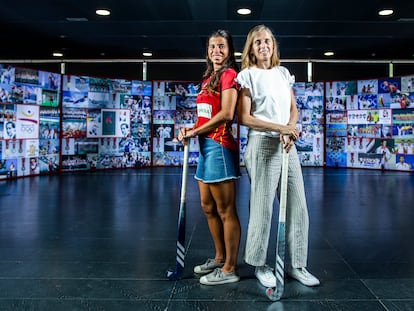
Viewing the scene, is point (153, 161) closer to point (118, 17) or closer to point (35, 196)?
point (118, 17)

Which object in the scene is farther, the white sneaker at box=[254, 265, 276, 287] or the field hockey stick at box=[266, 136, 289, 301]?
the white sneaker at box=[254, 265, 276, 287]

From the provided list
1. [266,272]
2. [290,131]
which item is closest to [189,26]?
[290,131]

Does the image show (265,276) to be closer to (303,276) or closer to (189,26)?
(303,276)

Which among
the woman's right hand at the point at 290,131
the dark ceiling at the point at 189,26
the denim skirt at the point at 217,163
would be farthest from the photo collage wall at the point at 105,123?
the woman's right hand at the point at 290,131

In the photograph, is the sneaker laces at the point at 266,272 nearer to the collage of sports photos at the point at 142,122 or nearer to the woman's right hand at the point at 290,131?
the woman's right hand at the point at 290,131

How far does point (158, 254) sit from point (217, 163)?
3.15 feet

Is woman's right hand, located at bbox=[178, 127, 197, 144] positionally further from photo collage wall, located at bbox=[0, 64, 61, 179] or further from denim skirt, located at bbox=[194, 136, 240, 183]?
photo collage wall, located at bbox=[0, 64, 61, 179]

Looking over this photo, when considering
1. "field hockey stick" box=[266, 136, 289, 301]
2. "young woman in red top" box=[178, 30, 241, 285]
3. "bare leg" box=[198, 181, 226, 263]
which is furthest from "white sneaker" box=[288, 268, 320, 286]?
"bare leg" box=[198, 181, 226, 263]

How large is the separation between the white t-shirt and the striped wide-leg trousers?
103 mm

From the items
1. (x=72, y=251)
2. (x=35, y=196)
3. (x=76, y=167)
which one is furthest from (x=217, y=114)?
(x=76, y=167)

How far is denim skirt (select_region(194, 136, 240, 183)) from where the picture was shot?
2170 millimetres

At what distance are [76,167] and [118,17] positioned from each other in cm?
339

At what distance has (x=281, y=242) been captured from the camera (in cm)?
A: 201

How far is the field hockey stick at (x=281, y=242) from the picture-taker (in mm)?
1981
